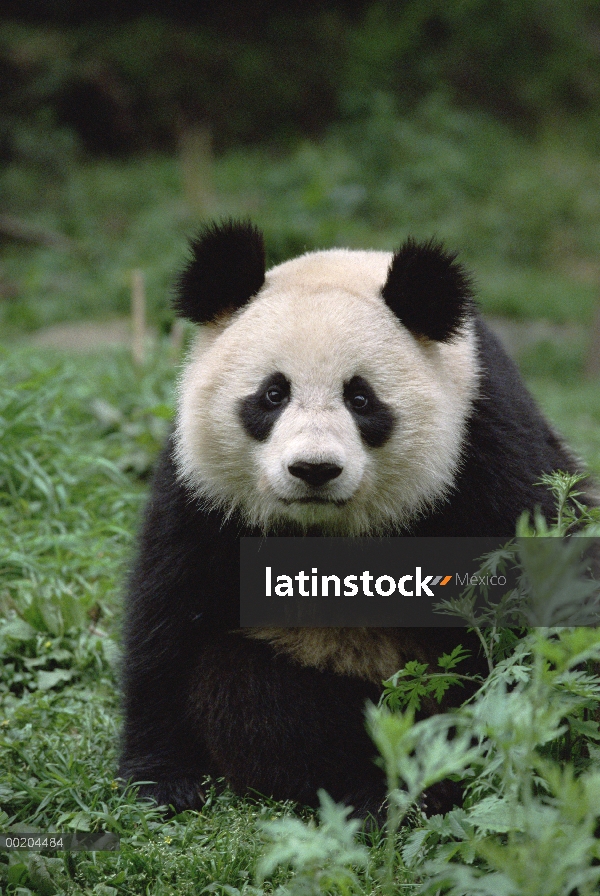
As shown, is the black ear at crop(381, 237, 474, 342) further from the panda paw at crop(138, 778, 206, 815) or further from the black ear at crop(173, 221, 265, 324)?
the panda paw at crop(138, 778, 206, 815)

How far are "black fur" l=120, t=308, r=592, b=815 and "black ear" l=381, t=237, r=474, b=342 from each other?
0.30m

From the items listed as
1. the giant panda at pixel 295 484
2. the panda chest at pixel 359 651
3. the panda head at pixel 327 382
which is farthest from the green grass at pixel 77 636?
the panda head at pixel 327 382

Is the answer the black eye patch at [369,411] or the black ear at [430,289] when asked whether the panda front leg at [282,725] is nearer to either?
the black eye patch at [369,411]

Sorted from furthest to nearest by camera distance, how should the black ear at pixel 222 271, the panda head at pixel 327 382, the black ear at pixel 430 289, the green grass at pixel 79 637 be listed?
the black ear at pixel 222 271, the black ear at pixel 430 289, the panda head at pixel 327 382, the green grass at pixel 79 637

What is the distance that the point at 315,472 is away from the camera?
2963 millimetres

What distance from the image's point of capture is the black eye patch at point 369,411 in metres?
3.28

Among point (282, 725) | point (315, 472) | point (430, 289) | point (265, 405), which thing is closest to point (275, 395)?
point (265, 405)

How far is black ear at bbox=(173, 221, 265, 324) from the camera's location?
3467 millimetres

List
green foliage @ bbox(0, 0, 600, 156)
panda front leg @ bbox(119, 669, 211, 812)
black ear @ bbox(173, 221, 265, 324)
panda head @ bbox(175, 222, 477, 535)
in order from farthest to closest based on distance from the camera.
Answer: green foliage @ bbox(0, 0, 600, 156) → panda front leg @ bbox(119, 669, 211, 812) → black ear @ bbox(173, 221, 265, 324) → panda head @ bbox(175, 222, 477, 535)

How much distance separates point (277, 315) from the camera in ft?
11.1

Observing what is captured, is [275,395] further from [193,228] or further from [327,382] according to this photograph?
[193,228]

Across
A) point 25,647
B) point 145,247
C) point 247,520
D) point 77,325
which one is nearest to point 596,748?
point 247,520

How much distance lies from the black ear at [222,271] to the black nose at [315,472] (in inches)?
33.9

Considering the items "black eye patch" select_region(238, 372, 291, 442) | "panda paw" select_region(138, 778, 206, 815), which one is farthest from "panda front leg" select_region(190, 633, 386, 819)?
"black eye patch" select_region(238, 372, 291, 442)
